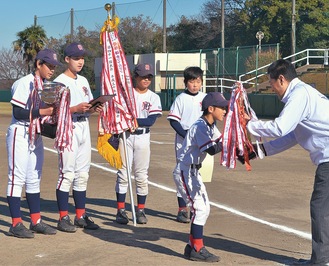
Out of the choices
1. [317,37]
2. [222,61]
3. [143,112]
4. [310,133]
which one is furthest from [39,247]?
[317,37]

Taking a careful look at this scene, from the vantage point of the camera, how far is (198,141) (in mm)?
6598

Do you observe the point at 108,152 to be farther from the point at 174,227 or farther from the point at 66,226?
the point at 174,227

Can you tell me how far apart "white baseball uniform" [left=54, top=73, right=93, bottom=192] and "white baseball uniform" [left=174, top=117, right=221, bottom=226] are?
1.58m

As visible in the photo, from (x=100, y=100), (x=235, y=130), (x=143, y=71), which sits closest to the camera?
(x=235, y=130)

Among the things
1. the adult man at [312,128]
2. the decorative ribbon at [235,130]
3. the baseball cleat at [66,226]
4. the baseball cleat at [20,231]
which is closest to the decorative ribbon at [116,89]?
the baseball cleat at [66,226]

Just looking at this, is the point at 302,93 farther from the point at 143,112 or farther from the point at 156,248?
the point at 143,112

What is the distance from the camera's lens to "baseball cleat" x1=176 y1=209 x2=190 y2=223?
8516 millimetres

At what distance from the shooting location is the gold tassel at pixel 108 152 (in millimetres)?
8492

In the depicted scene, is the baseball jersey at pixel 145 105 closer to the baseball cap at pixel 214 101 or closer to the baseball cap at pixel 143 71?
the baseball cap at pixel 143 71

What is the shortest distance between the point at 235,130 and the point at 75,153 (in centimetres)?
235

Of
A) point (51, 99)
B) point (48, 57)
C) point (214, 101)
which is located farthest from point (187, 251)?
point (48, 57)

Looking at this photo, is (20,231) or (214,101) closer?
(214,101)

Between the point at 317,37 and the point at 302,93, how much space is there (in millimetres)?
47527

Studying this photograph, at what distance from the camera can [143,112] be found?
8719 millimetres
